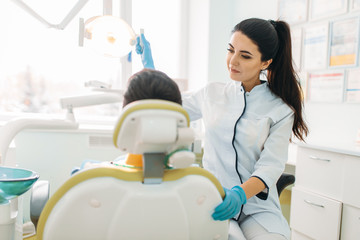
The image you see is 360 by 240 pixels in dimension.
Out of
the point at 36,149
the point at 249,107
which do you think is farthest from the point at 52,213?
the point at 36,149

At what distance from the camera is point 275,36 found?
44.6 inches

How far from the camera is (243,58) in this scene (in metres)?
1.14

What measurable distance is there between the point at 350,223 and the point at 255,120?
2.83 ft

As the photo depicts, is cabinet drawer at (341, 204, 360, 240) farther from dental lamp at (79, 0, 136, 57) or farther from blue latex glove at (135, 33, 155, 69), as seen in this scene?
dental lamp at (79, 0, 136, 57)

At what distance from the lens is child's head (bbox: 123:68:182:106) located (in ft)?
2.26

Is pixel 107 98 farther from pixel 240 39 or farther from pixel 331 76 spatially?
pixel 331 76

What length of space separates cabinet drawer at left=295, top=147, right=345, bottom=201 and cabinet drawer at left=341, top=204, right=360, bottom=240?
0.24 ft

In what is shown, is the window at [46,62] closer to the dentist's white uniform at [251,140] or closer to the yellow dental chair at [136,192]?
the dentist's white uniform at [251,140]

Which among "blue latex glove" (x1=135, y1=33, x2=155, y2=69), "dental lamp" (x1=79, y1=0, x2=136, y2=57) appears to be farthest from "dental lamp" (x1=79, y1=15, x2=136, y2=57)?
"blue latex glove" (x1=135, y1=33, x2=155, y2=69)

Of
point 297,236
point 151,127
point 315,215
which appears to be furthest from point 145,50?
point 297,236

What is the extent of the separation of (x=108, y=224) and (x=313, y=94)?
197 centimetres

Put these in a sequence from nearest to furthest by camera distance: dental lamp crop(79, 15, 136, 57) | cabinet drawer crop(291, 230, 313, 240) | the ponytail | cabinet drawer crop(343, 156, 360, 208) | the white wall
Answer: dental lamp crop(79, 15, 136, 57) < the ponytail < cabinet drawer crop(343, 156, 360, 208) < cabinet drawer crop(291, 230, 313, 240) < the white wall

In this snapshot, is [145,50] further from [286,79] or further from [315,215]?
[315,215]

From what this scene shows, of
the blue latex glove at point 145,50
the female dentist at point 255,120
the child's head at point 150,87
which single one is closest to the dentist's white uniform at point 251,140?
the female dentist at point 255,120
